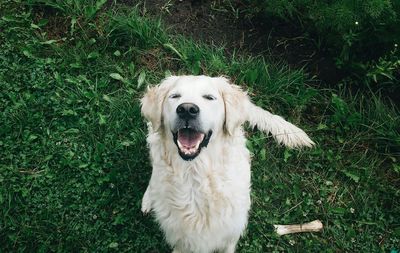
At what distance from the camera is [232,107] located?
265 centimetres

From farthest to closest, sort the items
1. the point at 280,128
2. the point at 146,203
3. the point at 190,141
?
the point at 280,128 < the point at 146,203 < the point at 190,141

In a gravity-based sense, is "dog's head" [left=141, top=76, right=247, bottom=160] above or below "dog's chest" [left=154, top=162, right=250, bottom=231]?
above

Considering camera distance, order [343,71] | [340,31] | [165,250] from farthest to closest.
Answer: [343,71] < [340,31] < [165,250]

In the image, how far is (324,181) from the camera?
3.55 metres

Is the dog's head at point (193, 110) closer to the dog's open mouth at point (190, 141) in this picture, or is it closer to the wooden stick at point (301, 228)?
the dog's open mouth at point (190, 141)

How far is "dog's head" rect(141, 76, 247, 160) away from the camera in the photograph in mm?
2436

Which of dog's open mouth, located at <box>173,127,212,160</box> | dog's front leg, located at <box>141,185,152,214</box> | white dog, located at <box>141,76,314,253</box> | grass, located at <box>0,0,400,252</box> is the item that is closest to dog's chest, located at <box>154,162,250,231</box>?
white dog, located at <box>141,76,314,253</box>

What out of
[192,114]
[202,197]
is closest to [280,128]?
[202,197]

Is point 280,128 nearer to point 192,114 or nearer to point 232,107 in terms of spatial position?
point 232,107

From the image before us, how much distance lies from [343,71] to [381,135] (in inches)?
25.6

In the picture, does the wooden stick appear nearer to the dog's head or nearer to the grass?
the grass

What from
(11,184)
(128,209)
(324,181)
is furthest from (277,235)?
(11,184)

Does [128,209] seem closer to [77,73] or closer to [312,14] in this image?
[77,73]

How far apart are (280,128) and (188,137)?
115 centimetres
